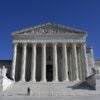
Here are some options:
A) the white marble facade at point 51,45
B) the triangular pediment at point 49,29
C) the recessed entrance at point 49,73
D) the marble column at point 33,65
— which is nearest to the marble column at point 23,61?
the white marble facade at point 51,45

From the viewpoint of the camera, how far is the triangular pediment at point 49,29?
4841 centimetres

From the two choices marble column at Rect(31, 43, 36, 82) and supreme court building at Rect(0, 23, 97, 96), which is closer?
marble column at Rect(31, 43, 36, 82)

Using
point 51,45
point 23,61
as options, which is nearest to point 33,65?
point 23,61

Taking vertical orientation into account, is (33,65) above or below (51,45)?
below

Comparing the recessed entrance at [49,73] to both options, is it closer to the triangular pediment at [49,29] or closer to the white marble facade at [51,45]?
the white marble facade at [51,45]

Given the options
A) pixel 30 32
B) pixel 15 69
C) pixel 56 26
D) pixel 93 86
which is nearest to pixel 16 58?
pixel 15 69

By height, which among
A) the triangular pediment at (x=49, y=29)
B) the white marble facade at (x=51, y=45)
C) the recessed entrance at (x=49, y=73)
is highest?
the triangular pediment at (x=49, y=29)

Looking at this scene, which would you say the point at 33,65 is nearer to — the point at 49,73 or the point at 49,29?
the point at 49,73

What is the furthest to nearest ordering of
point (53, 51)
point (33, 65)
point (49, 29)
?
Result: 1. point (49, 29)
2. point (53, 51)
3. point (33, 65)

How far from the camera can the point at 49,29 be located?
160 feet

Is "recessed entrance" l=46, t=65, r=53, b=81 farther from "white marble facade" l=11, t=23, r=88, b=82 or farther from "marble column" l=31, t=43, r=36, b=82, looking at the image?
"marble column" l=31, t=43, r=36, b=82

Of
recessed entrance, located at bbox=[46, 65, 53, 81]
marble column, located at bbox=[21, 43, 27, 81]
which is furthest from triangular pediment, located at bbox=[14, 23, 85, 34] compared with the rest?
recessed entrance, located at bbox=[46, 65, 53, 81]

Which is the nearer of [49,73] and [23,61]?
[23,61]

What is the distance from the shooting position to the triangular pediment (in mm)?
48406
